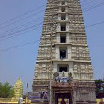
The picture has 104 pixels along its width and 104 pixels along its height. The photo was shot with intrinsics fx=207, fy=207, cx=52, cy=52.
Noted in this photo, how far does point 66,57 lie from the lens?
34500 mm

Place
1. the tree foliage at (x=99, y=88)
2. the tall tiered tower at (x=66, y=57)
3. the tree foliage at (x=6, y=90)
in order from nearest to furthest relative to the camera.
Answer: the tall tiered tower at (x=66, y=57)
the tree foliage at (x=6, y=90)
the tree foliage at (x=99, y=88)

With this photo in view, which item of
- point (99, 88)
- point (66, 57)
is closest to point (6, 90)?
point (66, 57)

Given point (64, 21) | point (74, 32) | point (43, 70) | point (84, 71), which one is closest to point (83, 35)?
point (74, 32)

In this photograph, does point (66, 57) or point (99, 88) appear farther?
point (99, 88)

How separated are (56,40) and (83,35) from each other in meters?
4.86

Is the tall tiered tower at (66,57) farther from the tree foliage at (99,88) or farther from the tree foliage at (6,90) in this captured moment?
the tree foliage at (99,88)

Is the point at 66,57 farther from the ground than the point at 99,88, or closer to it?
farther from the ground

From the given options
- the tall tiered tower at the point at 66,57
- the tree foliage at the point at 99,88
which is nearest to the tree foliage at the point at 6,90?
the tall tiered tower at the point at 66,57

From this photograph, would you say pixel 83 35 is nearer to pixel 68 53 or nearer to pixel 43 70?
pixel 68 53

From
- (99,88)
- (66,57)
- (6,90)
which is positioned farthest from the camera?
(99,88)

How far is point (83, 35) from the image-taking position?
35906mm

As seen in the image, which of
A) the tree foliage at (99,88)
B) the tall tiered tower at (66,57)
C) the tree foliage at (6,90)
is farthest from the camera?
the tree foliage at (99,88)

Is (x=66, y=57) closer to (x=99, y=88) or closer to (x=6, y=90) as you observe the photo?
(x=6, y=90)

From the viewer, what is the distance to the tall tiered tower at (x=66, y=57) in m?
31.9
